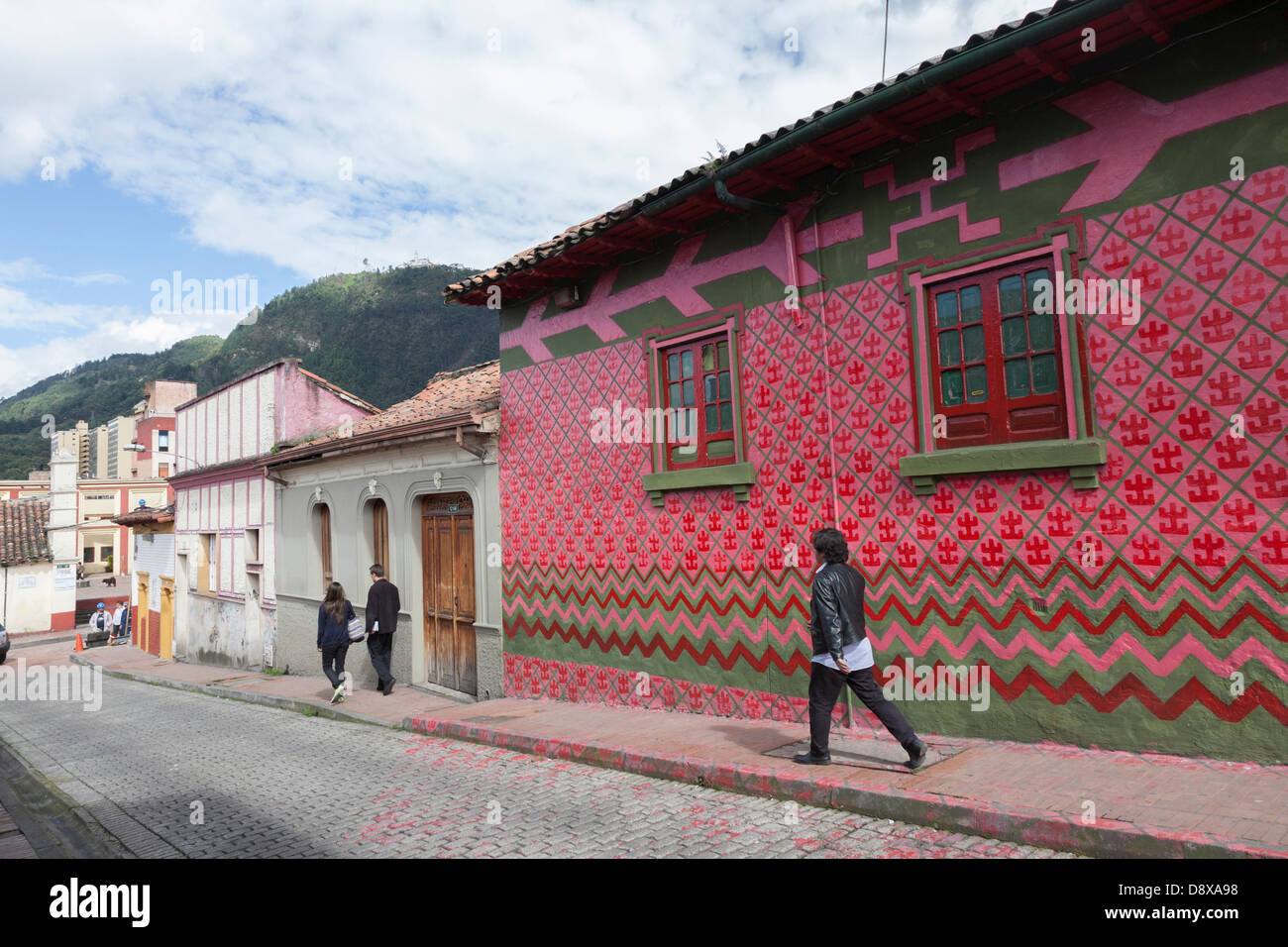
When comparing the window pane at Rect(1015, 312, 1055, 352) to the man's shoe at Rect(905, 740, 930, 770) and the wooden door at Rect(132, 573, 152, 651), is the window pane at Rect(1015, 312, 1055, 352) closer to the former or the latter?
the man's shoe at Rect(905, 740, 930, 770)

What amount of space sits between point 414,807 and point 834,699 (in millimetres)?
3096

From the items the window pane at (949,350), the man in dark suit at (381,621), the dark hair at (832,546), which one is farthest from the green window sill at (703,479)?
the man in dark suit at (381,621)

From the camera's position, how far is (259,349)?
7638 cm

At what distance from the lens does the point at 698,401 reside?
8148 millimetres

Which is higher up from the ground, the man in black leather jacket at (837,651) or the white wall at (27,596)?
the man in black leather jacket at (837,651)

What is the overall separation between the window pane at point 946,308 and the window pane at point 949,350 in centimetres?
10

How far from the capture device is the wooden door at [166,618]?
24047 mm

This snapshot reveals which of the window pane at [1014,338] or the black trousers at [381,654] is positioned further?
the black trousers at [381,654]

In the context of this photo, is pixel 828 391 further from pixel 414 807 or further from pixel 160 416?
pixel 160 416

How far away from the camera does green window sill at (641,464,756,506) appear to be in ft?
24.6

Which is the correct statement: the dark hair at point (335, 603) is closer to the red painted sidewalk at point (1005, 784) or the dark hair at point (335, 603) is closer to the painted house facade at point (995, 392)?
the painted house facade at point (995, 392)

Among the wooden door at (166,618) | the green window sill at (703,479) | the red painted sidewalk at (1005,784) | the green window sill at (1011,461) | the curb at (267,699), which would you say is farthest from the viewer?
the wooden door at (166,618)

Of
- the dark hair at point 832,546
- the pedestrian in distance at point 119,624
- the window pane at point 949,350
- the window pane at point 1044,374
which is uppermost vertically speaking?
the window pane at point 949,350

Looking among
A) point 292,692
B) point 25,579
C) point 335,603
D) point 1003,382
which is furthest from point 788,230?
point 25,579
